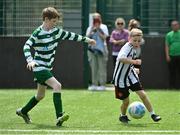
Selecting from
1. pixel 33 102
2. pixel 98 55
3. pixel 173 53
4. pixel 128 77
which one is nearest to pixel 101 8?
pixel 98 55

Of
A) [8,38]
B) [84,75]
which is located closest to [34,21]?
[8,38]

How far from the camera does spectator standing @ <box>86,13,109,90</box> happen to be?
18953 millimetres

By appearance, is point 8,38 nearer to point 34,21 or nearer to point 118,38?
point 34,21

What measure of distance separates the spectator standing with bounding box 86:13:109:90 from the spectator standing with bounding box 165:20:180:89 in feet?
6.04

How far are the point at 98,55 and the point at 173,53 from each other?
220 centimetres

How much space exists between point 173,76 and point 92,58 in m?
2.50

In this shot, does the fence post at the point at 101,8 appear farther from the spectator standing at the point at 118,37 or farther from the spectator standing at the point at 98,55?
the spectator standing at the point at 118,37

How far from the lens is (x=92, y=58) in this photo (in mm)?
19328

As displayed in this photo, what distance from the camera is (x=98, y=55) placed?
19281 mm

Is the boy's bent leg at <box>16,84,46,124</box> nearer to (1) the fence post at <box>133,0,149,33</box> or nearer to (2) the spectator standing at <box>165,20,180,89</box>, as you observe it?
(2) the spectator standing at <box>165,20,180,89</box>

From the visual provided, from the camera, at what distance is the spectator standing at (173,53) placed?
19.6m

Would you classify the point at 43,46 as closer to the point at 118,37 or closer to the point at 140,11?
the point at 118,37

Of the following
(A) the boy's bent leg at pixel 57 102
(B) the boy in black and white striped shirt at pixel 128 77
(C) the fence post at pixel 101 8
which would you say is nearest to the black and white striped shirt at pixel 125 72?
(B) the boy in black and white striped shirt at pixel 128 77

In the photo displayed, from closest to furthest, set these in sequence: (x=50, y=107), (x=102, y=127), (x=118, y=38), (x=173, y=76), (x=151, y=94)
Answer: (x=102, y=127) → (x=50, y=107) → (x=151, y=94) → (x=118, y=38) → (x=173, y=76)
